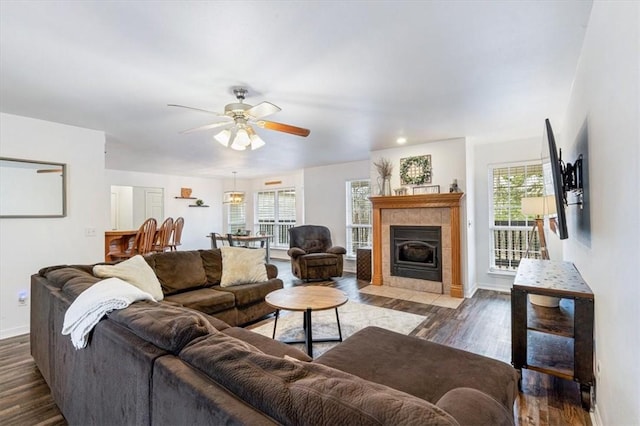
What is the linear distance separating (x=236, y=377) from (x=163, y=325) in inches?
19.4

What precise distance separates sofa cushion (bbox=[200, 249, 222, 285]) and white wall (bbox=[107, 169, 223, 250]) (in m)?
5.06

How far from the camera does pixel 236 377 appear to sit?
35.2 inches

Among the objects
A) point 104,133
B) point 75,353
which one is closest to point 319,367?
point 75,353

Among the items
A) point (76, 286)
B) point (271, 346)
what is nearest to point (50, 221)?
point (76, 286)

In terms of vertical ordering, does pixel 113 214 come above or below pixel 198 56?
below

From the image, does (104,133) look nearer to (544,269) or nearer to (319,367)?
(319,367)

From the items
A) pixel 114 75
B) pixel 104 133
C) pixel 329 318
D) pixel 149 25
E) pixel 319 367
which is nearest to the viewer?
pixel 319 367

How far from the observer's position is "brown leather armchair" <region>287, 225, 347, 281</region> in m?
5.66

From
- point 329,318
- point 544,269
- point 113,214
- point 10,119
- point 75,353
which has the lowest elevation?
point 329,318

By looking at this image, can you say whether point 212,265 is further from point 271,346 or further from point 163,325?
point 163,325

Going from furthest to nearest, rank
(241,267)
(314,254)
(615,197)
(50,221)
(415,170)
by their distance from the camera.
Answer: (314,254) → (415,170) → (241,267) → (50,221) → (615,197)

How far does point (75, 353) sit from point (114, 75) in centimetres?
205

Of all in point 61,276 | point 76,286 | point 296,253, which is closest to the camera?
point 76,286

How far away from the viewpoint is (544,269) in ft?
9.21
